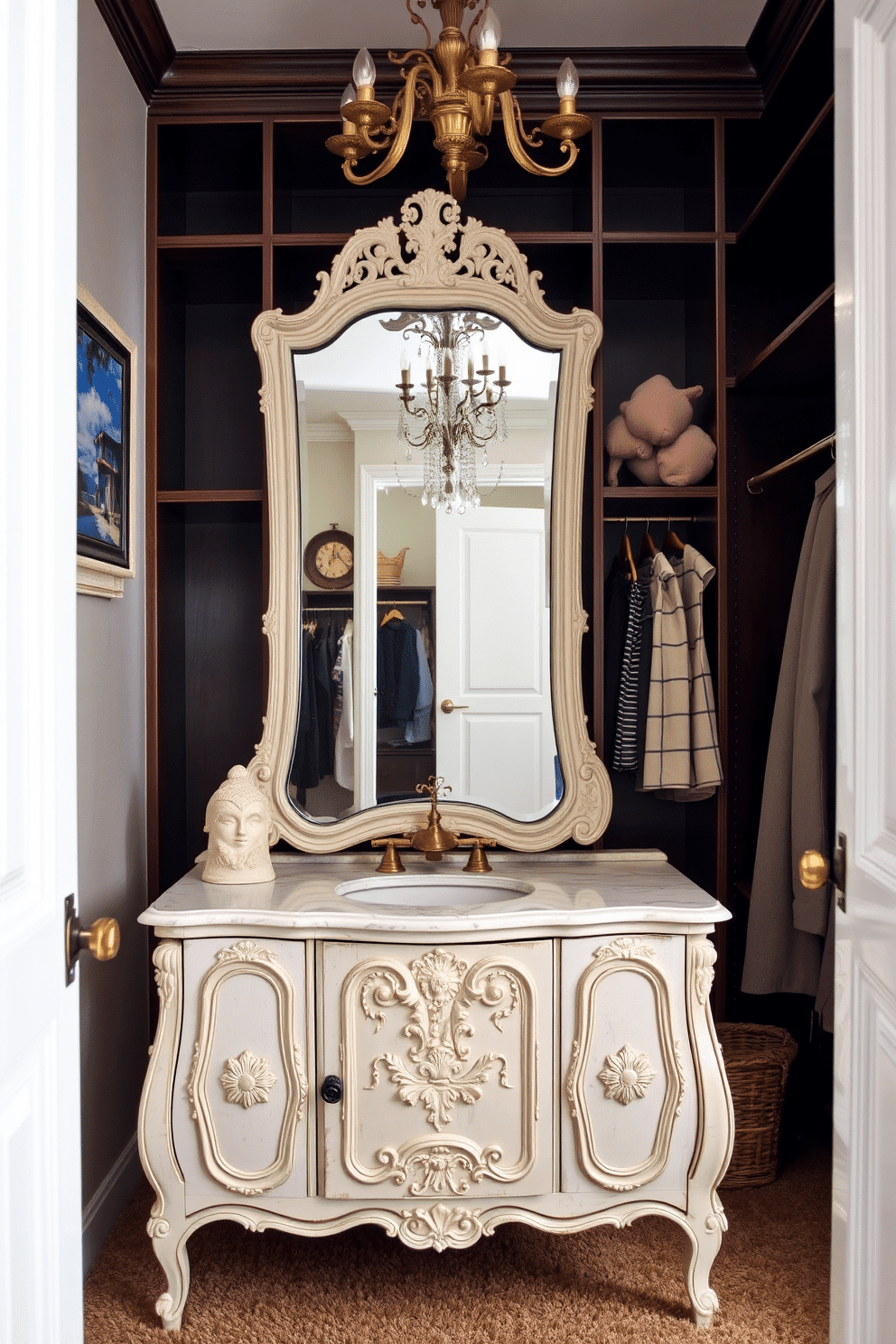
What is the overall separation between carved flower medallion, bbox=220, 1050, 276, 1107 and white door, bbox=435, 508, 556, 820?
2.60 feet

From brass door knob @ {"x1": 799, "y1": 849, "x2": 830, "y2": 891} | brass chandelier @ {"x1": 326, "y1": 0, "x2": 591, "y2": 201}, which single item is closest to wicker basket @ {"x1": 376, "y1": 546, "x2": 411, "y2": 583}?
brass chandelier @ {"x1": 326, "y1": 0, "x2": 591, "y2": 201}

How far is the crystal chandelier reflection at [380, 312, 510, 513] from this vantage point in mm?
2469

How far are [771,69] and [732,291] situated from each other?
1.65 ft

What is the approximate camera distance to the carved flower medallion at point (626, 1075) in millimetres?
1966

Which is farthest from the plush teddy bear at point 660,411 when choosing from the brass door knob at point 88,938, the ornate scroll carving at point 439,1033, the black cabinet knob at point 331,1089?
the brass door knob at point 88,938

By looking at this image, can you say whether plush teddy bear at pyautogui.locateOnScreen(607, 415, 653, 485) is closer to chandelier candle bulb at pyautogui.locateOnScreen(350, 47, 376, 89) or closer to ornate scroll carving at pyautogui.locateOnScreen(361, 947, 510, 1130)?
chandelier candle bulb at pyautogui.locateOnScreen(350, 47, 376, 89)

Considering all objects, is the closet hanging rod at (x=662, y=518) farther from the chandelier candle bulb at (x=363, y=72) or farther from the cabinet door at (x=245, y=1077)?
the cabinet door at (x=245, y=1077)

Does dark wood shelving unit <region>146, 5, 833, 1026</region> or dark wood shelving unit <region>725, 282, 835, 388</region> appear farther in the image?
dark wood shelving unit <region>146, 5, 833, 1026</region>

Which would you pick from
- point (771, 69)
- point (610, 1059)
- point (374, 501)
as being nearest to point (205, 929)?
point (610, 1059)

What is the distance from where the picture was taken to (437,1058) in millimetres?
1961

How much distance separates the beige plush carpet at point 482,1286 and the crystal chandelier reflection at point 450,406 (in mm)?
1643

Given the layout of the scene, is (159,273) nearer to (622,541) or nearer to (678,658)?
(622,541)

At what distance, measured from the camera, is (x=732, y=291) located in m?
2.73

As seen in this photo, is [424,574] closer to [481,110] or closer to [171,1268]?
[481,110]
